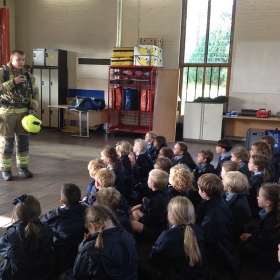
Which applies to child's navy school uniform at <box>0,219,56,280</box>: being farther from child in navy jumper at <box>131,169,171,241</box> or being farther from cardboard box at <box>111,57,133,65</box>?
cardboard box at <box>111,57,133,65</box>

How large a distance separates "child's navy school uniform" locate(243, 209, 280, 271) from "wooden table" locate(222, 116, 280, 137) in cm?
560

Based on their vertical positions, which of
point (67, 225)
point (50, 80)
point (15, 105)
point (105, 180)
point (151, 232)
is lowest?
point (151, 232)

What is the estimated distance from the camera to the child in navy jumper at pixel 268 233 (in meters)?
2.48

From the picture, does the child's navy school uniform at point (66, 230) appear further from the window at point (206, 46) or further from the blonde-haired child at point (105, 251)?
the window at point (206, 46)

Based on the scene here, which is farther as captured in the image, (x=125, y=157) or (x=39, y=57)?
(x=39, y=57)

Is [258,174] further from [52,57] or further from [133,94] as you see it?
[52,57]

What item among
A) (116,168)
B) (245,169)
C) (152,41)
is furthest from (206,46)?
(116,168)

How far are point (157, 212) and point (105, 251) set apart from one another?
3.66ft

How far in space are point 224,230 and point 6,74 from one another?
344 cm

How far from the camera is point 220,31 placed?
28.1ft

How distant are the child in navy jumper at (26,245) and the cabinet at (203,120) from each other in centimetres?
664

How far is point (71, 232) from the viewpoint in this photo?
2.38 metres

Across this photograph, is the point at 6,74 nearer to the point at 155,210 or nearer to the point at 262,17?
the point at 155,210

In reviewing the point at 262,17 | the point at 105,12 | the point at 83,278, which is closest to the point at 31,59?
the point at 105,12
